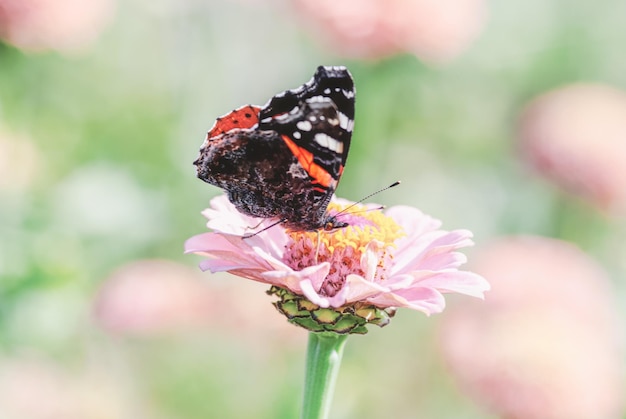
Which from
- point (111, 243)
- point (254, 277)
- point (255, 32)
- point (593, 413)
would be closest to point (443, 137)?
point (255, 32)

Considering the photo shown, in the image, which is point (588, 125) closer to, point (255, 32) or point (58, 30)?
point (255, 32)

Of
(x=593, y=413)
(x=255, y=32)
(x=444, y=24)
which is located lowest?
(x=593, y=413)

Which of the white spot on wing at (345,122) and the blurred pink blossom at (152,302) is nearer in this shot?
the white spot on wing at (345,122)

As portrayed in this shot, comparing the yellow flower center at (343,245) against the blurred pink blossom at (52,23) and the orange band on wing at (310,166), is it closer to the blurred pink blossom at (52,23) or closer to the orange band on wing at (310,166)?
the orange band on wing at (310,166)

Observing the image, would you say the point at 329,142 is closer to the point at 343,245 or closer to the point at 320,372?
the point at 343,245

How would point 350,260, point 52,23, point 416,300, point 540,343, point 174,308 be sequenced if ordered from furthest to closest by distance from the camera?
point 52,23, point 174,308, point 540,343, point 350,260, point 416,300

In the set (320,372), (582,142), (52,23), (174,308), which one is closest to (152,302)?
(174,308)

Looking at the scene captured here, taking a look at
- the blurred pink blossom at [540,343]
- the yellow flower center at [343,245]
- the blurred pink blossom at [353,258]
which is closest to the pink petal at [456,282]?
the blurred pink blossom at [353,258]
